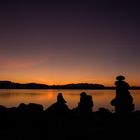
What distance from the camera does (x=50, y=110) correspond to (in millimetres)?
34938

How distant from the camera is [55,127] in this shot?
2675cm

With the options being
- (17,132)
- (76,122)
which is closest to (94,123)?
(76,122)

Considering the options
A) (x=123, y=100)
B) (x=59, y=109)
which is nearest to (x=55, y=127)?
(x=59, y=109)

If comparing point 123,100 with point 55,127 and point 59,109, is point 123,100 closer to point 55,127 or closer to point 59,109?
point 59,109

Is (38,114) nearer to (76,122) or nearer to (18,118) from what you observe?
(18,118)

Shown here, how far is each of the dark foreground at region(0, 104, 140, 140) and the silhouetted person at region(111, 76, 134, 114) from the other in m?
0.86

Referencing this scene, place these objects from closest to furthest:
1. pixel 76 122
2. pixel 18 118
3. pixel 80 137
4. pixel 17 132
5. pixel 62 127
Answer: pixel 80 137, pixel 17 132, pixel 62 127, pixel 76 122, pixel 18 118

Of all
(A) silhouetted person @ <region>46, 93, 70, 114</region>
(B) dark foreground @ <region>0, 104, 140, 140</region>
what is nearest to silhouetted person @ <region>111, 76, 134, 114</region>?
(B) dark foreground @ <region>0, 104, 140, 140</region>

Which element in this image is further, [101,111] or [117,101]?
[101,111]

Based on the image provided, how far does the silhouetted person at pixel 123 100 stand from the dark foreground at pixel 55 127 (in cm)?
86

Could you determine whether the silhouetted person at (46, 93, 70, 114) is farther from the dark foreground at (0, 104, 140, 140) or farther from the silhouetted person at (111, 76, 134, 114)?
the silhouetted person at (111, 76, 134, 114)

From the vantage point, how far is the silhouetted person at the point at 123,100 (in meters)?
31.3

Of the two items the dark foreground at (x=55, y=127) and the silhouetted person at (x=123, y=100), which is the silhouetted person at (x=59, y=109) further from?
the silhouetted person at (x=123, y=100)

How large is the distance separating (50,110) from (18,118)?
5.20 metres
